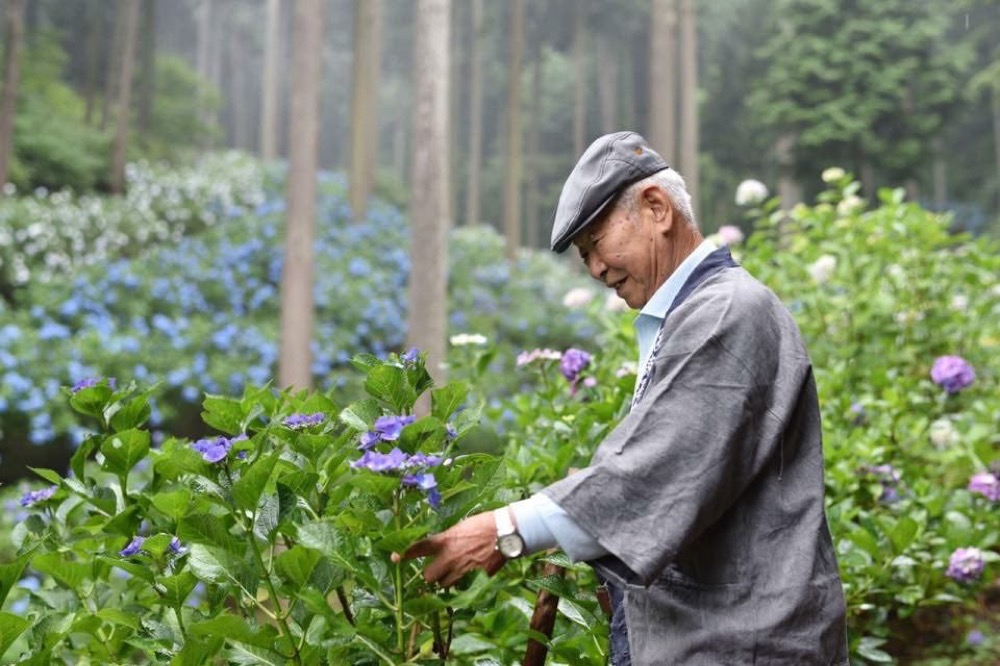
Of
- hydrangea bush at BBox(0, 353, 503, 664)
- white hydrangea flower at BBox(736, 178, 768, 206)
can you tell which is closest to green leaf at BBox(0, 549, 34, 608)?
hydrangea bush at BBox(0, 353, 503, 664)

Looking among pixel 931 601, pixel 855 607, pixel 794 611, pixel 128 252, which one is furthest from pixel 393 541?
pixel 128 252

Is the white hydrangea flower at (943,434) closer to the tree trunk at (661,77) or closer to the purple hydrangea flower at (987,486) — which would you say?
the purple hydrangea flower at (987,486)

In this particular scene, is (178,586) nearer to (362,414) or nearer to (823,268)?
(362,414)

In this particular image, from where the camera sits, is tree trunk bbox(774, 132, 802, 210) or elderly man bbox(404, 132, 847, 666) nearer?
elderly man bbox(404, 132, 847, 666)

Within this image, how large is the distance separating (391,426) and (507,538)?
0.80 feet

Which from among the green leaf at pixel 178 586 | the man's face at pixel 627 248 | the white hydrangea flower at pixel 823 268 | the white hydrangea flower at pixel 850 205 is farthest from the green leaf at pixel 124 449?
the white hydrangea flower at pixel 850 205

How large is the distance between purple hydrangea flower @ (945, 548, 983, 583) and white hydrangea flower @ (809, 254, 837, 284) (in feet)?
6.22

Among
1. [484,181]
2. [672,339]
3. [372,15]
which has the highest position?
[372,15]

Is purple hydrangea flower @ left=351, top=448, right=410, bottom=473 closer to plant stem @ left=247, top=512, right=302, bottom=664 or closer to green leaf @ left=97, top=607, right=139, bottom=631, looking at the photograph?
plant stem @ left=247, top=512, right=302, bottom=664

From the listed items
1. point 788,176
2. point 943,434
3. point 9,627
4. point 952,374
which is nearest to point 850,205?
point 952,374

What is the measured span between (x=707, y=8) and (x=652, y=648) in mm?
33006

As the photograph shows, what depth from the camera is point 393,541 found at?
1.47 meters

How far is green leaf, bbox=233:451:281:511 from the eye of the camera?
154cm

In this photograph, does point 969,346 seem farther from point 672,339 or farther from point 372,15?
point 372,15
